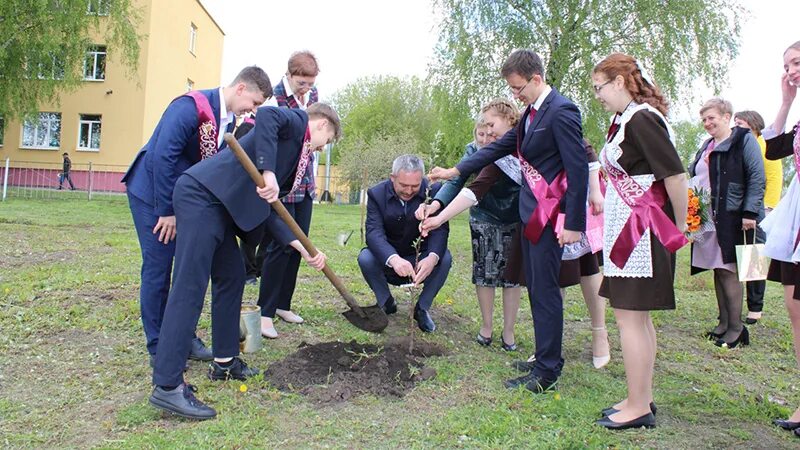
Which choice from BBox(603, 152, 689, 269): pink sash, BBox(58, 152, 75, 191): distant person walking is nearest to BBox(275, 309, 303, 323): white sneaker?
BBox(603, 152, 689, 269): pink sash

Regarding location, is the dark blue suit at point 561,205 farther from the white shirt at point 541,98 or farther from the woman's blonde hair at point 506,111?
the woman's blonde hair at point 506,111

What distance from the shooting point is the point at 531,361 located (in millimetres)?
4320

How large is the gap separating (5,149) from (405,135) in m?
20.7

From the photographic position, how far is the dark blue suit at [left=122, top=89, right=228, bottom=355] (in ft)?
12.0

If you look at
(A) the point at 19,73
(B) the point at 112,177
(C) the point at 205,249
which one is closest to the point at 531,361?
(C) the point at 205,249

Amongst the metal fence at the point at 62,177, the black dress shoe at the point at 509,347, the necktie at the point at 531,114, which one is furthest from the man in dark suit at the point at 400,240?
the metal fence at the point at 62,177

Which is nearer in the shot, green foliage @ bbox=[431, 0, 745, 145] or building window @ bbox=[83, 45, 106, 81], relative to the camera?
green foliage @ bbox=[431, 0, 745, 145]

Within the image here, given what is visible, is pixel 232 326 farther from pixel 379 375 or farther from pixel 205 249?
pixel 379 375

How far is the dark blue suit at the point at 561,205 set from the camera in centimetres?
353

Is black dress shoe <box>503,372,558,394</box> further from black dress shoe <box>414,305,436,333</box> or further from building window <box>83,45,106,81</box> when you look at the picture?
building window <box>83,45,106,81</box>

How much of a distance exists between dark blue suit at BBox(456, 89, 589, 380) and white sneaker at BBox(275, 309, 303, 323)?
2053 mm

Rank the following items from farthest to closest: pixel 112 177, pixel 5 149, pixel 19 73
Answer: pixel 5 149 → pixel 112 177 → pixel 19 73

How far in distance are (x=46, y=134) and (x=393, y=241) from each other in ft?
93.6

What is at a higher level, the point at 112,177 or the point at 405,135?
the point at 405,135
